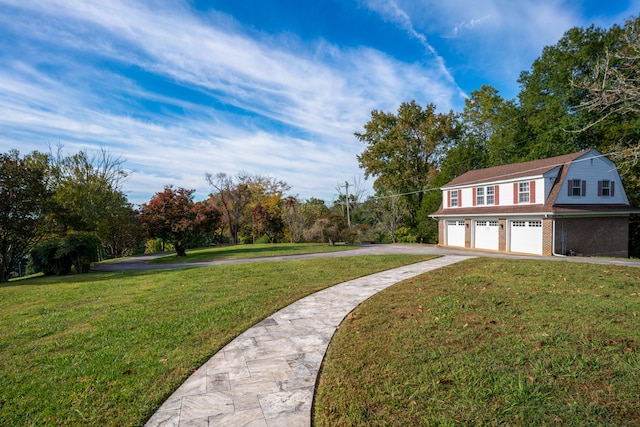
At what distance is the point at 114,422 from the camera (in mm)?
2506

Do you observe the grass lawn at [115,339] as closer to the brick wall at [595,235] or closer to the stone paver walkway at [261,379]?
the stone paver walkway at [261,379]

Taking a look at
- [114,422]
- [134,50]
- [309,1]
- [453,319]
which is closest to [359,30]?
[309,1]

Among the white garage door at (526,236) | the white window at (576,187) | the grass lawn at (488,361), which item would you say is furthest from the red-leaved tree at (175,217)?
the white window at (576,187)

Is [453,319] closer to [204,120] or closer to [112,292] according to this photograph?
[112,292]

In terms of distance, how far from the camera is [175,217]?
17.3 metres

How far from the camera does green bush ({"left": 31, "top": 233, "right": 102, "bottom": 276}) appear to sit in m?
12.2

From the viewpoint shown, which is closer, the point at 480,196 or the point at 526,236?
the point at 526,236

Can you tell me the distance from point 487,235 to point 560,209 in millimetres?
4245

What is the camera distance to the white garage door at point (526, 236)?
15.8 meters

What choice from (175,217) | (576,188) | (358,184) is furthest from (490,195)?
(175,217)

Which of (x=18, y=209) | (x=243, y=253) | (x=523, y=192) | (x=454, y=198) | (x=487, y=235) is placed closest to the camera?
(x=18, y=209)

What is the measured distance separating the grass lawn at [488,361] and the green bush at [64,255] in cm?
1312

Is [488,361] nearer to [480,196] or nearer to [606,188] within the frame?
[480,196]

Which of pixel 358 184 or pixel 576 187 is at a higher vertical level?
pixel 358 184
